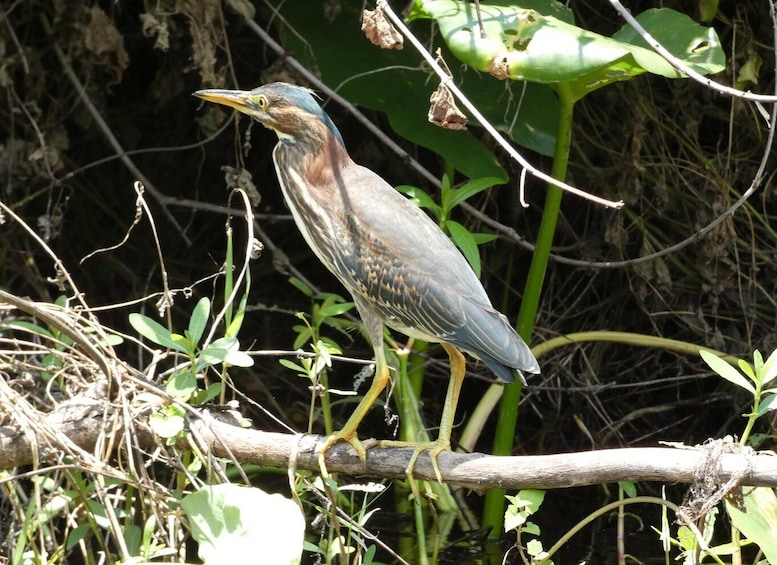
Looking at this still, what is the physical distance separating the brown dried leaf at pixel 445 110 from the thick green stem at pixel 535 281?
73cm

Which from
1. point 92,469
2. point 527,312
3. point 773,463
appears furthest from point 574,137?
point 92,469

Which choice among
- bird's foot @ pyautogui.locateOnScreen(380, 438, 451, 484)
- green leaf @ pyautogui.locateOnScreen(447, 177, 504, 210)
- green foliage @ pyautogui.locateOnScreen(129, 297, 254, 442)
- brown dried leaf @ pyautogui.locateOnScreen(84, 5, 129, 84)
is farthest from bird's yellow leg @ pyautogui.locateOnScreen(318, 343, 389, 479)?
brown dried leaf @ pyautogui.locateOnScreen(84, 5, 129, 84)

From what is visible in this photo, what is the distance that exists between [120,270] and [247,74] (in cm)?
89

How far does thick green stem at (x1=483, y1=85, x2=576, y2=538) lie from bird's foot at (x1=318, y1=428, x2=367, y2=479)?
80 cm

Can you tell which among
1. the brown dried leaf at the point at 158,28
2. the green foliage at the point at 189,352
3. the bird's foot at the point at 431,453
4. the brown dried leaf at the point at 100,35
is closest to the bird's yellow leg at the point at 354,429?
the bird's foot at the point at 431,453

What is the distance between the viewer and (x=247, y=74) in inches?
154

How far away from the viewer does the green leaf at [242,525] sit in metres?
1.85

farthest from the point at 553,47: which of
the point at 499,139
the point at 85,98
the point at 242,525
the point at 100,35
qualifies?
the point at 85,98

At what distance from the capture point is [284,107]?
8.19 feet

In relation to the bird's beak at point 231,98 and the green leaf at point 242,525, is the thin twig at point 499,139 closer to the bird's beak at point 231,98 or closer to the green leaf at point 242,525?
the bird's beak at point 231,98

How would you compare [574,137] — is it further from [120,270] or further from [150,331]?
[150,331]

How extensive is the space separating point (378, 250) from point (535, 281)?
0.63 meters

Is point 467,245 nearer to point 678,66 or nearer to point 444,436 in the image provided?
point 444,436

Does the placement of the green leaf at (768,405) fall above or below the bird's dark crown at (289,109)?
below
